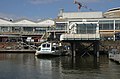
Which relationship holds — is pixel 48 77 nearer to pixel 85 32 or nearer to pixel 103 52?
pixel 85 32

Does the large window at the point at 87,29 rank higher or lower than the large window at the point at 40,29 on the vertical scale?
lower

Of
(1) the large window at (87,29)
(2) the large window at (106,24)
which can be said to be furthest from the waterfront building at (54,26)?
(1) the large window at (87,29)

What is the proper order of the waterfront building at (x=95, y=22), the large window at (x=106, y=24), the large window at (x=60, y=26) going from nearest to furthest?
the waterfront building at (x=95, y=22) → the large window at (x=106, y=24) → the large window at (x=60, y=26)

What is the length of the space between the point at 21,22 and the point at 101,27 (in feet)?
133

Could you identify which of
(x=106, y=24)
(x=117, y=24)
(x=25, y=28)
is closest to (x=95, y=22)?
(x=117, y=24)

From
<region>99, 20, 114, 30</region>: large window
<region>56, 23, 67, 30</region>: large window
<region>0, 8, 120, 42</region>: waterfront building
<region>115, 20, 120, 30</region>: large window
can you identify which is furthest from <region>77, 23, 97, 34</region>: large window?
<region>56, 23, 67, 30</region>: large window

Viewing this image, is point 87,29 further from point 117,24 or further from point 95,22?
point 117,24

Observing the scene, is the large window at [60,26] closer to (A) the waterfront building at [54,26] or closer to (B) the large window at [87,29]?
(A) the waterfront building at [54,26]

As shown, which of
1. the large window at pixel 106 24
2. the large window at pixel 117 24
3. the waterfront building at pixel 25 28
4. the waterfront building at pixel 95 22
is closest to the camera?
the waterfront building at pixel 95 22

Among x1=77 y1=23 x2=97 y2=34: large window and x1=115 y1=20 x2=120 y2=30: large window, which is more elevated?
x1=115 y1=20 x2=120 y2=30: large window

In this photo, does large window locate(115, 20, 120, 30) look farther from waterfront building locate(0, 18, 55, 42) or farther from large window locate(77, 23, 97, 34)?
large window locate(77, 23, 97, 34)

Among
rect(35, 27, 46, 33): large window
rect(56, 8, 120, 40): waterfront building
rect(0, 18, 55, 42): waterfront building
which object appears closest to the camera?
rect(56, 8, 120, 40): waterfront building

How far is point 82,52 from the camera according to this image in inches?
3135

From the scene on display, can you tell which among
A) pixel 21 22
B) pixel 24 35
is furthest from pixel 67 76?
pixel 21 22
